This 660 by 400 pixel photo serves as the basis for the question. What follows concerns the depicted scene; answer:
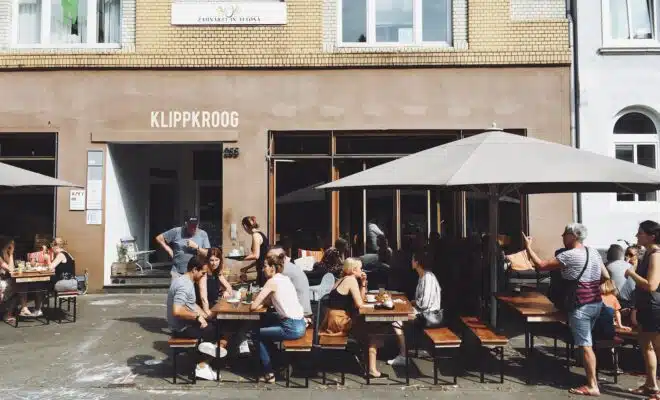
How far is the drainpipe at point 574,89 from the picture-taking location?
11719mm

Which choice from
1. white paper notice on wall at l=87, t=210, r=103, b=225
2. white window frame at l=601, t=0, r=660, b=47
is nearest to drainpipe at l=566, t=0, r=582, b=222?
white window frame at l=601, t=0, r=660, b=47

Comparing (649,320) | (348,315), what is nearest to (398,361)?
(348,315)

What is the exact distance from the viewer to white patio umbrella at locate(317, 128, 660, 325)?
591 centimetres

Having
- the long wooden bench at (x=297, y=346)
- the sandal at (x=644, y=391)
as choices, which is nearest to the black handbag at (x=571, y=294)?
the sandal at (x=644, y=391)

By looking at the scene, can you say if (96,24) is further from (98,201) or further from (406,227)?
(406,227)

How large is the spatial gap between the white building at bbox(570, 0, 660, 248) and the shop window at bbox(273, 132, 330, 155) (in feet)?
17.5

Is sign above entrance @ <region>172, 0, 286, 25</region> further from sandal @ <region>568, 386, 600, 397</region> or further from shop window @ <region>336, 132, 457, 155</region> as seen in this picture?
sandal @ <region>568, 386, 600, 397</region>

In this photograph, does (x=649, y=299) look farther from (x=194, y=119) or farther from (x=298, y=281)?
(x=194, y=119)

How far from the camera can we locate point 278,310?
6.08 m

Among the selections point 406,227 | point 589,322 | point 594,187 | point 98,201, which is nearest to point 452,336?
point 589,322

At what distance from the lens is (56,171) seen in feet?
39.5

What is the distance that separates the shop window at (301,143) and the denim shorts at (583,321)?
283 inches

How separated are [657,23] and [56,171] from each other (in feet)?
43.1

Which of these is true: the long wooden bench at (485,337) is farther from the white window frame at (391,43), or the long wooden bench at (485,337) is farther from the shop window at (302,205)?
the white window frame at (391,43)
